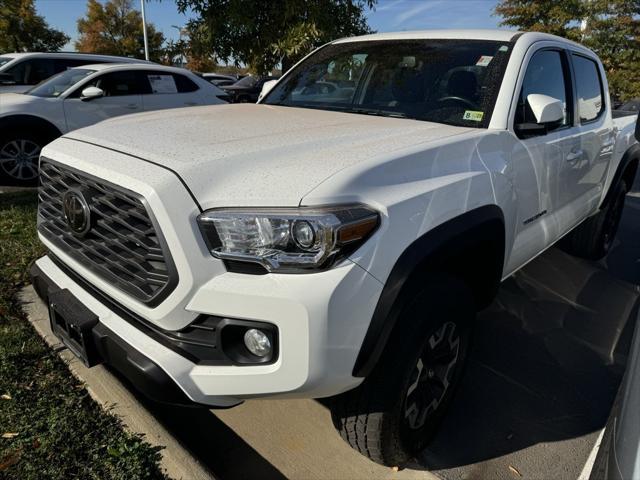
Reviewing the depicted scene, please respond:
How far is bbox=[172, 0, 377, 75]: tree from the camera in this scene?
5203 millimetres

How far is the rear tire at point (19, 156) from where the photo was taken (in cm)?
621

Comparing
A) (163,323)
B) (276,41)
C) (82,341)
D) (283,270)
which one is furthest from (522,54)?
(276,41)

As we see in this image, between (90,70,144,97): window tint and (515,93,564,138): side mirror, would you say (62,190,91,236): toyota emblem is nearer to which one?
(515,93,564,138): side mirror

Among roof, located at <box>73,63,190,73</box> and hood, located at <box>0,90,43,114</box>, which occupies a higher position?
roof, located at <box>73,63,190,73</box>

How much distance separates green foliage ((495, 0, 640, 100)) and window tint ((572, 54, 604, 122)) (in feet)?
62.2

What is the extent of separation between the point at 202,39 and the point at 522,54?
13.2 ft

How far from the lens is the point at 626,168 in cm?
466

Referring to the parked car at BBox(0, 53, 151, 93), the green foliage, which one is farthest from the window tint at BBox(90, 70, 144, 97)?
the green foliage

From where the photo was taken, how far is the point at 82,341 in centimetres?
188

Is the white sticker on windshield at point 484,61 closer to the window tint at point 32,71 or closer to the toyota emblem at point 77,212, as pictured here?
the toyota emblem at point 77,212

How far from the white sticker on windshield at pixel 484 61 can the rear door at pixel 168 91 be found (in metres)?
5.72

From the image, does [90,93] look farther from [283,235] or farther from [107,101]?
[283,235]

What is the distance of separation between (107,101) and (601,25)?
21307 mm

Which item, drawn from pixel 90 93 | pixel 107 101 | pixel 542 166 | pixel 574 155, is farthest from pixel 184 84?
pixel 542 166
